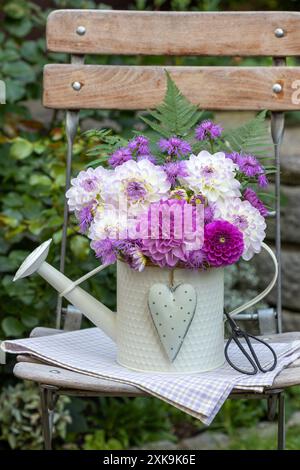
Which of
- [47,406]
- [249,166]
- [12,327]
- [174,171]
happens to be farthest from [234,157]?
[12,327]

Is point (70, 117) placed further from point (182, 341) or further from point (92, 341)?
point (182, 341)

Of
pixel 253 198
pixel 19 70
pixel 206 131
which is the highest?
pixel 19 70

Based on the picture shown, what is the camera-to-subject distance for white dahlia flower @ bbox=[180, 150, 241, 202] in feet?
5.14

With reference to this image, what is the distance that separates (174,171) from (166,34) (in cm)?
62

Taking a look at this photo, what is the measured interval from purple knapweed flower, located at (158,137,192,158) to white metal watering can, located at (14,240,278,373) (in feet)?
0.67

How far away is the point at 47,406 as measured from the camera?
1798 millimetres

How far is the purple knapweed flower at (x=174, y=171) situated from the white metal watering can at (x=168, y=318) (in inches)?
6.1

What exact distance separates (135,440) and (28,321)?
55cm

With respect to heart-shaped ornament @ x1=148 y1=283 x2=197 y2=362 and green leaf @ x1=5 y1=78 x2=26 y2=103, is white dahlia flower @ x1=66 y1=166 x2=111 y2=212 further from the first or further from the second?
green leaf @ x1=5 y1=78 x2=26 y2=103

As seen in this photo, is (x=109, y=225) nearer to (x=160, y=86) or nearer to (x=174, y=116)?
(x=174, y=116)

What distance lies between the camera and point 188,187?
1.59m

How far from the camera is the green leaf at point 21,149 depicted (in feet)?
7.99

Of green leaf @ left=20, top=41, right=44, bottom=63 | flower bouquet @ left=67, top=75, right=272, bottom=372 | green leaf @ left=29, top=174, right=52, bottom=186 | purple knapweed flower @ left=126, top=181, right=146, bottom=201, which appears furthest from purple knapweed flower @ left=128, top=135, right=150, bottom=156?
green leaf @ left=20, top=41, right=44, bottom=63
